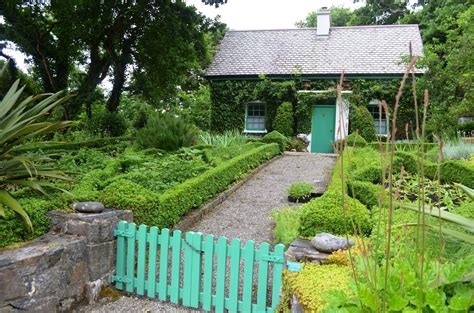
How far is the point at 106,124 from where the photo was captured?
15.0m

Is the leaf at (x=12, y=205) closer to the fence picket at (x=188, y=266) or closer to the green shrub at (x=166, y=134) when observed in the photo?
the fence picket at (x=188, y=266)

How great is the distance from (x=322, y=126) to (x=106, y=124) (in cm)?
905

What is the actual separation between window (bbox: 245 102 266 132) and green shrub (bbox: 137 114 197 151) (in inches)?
297

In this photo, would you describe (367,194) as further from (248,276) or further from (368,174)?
(248,276)

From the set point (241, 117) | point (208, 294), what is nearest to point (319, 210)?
point (208, 294)

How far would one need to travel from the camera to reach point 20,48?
45.7 ft

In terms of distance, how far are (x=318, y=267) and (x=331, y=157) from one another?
1004 centimetres

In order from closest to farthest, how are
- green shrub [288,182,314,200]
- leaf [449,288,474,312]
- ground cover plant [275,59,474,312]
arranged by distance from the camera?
ground cover plant [275,59,474,312] < leaf [449,288,474,312] < green shrub [288,182,314,200]

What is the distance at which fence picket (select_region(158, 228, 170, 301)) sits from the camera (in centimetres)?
385

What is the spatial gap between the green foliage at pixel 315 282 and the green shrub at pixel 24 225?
2.56 meters

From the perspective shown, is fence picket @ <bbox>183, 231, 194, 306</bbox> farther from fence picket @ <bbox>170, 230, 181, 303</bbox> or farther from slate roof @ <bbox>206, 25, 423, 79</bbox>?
slate roof @ <bbox>206, 25, 423, 79</bbox>

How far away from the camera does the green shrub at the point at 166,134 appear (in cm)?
949

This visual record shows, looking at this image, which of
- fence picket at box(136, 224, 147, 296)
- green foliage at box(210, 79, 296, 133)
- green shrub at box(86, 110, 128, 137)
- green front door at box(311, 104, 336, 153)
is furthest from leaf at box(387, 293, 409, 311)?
green foliage at box(210, 79, 296, 133)

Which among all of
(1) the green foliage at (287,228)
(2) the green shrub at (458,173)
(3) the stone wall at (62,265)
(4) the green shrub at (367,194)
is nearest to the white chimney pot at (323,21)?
(2) the green shrub at (458,173)
